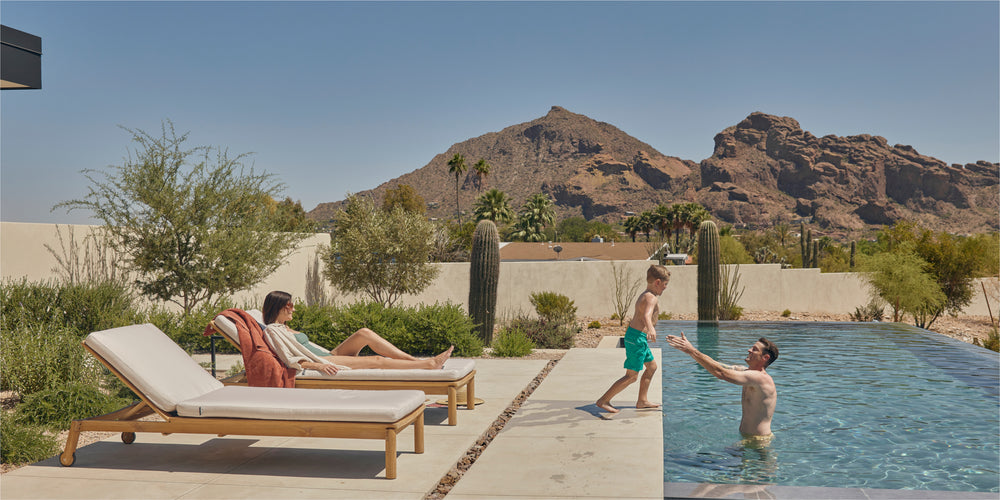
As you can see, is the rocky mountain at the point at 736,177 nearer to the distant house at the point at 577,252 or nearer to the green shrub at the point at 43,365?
the distant house at the point at 577,252

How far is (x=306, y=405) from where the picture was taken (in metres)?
5.01

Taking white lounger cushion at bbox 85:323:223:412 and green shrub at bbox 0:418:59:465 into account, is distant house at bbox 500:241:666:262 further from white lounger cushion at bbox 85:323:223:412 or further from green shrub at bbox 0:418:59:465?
green shrub at bbox 0:418:59:465

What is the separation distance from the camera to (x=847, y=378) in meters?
10.4

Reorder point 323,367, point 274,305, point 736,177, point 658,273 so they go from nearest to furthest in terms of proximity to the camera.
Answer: point 323,367
point 274,305
point 658,273
point 736,177

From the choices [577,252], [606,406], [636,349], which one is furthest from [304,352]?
[577,252]

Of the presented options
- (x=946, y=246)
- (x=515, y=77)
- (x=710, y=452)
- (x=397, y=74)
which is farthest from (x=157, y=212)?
(x=515, y=77)

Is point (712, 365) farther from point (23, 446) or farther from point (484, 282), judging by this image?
point (484, 282)

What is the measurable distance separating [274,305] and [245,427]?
1.62 m

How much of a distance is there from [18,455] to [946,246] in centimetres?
2448

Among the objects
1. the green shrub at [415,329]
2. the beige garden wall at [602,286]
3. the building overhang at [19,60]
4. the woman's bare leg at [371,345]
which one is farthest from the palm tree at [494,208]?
the building overhang at [19,60]

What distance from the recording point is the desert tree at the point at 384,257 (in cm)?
2025

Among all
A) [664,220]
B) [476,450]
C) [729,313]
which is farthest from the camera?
[664,220]

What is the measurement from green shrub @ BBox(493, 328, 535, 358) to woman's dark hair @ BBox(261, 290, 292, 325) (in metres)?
6.04

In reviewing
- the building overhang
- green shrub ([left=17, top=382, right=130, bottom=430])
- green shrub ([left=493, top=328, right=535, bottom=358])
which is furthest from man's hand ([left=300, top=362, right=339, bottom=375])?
green shrub ([left=493, top=328, right=535, bottom=358])
